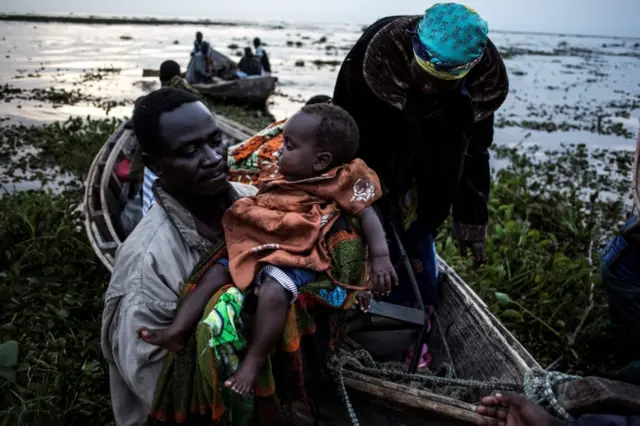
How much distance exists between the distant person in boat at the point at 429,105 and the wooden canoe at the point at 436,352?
1.53ft

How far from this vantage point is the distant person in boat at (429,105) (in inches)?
72.6

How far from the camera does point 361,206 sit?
174 centimetres

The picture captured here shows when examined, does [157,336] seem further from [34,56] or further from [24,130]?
[34,56]

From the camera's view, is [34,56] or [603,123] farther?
[34,56]

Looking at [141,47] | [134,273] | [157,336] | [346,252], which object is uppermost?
[346,252]

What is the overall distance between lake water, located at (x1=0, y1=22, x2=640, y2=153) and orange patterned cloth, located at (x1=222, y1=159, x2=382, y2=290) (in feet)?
30.8

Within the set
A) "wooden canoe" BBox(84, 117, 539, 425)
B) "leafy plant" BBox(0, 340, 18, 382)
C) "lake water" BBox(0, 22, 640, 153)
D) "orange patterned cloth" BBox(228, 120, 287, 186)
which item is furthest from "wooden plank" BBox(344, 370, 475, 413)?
"lake water" BBox(0, 22, 640, 153)

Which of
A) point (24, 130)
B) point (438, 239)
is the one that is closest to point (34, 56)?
point (24, 130)

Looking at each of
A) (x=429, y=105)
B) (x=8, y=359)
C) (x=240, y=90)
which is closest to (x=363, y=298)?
(x=429, y=105)

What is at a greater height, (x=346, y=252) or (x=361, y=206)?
(x=361, y=206)

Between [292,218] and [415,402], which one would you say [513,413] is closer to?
[415,402]

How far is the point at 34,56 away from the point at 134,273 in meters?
21.8

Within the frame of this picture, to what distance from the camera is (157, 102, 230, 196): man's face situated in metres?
1.74

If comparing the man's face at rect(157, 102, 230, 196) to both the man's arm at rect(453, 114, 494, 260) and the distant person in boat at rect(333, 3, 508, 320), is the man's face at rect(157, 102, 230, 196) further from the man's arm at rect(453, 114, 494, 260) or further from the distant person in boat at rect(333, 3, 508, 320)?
the man's arm at rect(453, 114, 494, 260)
